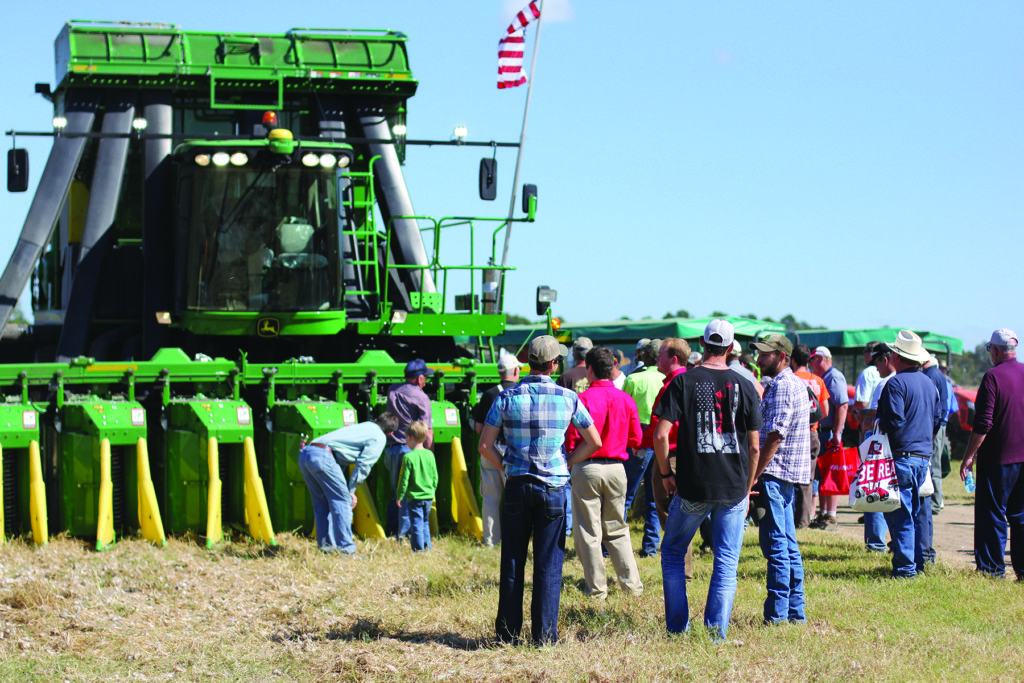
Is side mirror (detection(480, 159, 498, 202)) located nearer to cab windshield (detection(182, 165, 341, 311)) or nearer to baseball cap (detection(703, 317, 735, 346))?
cab windshield (detection(182, 165, 341, 311))

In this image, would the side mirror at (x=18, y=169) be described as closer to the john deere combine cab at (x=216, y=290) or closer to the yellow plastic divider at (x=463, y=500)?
the john deere combine cab at (x=216, y=290)

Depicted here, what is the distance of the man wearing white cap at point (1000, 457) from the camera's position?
8.16 metres

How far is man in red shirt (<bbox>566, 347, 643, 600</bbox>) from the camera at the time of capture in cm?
757

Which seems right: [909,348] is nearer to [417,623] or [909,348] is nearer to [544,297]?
[417,623]

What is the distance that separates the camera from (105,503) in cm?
930

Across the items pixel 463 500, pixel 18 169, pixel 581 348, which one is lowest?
pixel 463 500

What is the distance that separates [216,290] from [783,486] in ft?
21.8

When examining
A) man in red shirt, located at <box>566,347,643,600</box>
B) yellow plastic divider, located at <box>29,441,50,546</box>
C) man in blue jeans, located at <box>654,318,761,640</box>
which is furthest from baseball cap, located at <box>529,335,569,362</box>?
yellow plastic divider, located at <box>29,441,50,546</box>

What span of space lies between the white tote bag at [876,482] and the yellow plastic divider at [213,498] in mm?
5183

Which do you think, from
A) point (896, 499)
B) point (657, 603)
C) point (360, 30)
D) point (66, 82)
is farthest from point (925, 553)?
point (66, 82)

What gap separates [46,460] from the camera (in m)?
10.2

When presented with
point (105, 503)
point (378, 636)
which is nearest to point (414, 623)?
point (378, 636)

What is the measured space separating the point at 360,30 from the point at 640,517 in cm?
671

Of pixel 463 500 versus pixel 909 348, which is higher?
pixel 909 348
